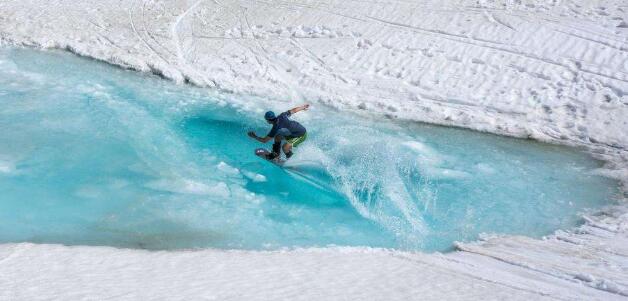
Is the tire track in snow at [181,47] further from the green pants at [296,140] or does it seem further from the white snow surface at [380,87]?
the green pants at [296,140]

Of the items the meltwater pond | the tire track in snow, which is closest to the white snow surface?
the tire track in snow

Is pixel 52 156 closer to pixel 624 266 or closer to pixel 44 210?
pixel 44 210

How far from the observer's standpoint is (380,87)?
45.3 ft

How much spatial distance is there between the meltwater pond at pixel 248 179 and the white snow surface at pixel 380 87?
0.53 m

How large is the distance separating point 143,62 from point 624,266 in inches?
463

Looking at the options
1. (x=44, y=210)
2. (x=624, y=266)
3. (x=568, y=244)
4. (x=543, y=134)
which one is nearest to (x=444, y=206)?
(x=568, y=244)

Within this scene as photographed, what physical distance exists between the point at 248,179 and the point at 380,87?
4.74 metres

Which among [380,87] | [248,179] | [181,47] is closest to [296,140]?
[248,179]

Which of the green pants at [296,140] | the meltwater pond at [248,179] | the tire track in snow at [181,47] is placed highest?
the tire track in snow at [181,47]

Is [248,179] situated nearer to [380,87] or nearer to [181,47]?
[380,87]

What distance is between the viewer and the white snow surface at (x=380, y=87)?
23.9 ft

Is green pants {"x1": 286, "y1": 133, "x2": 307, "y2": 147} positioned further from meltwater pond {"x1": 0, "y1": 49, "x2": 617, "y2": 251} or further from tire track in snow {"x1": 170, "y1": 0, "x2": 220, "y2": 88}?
tire track in snow {"x1": 170, "y1": 0, "x2": 220, "y2": 88}

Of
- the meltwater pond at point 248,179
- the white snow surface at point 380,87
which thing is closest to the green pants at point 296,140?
the meltwater pond at point 248,179

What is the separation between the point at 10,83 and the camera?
13852 mm
